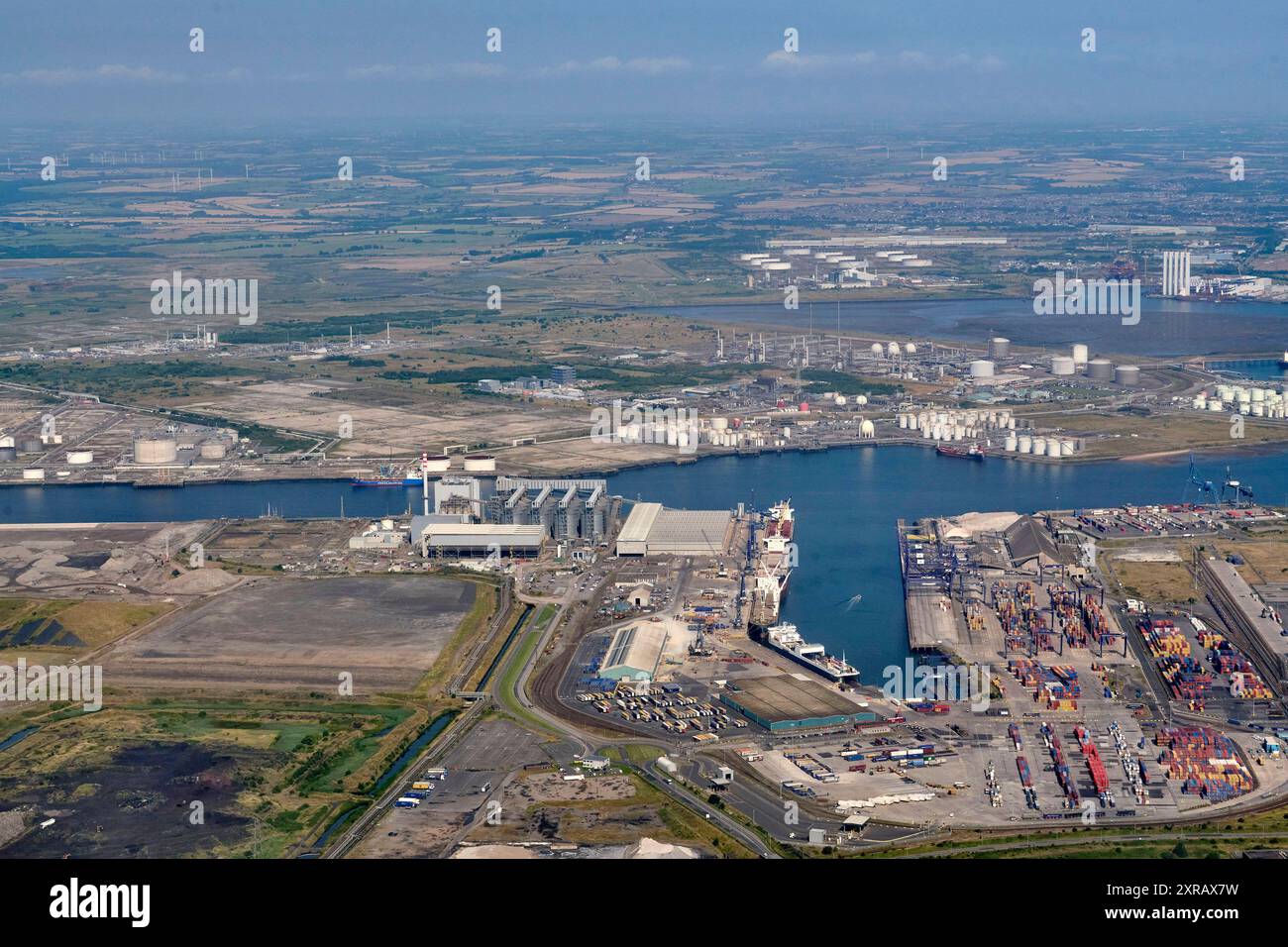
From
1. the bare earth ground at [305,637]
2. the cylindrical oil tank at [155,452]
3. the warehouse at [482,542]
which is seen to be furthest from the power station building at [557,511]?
the cylindrical oil tank at [155,452]

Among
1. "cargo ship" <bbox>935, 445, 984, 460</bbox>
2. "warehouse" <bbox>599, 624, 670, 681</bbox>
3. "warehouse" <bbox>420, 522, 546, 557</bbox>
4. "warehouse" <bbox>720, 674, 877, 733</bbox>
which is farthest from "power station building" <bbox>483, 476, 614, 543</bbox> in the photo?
"cargo ship" <bbox>935, 445, 984, 460</bbox>

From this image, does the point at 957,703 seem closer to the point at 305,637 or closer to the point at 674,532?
the point at 305,637

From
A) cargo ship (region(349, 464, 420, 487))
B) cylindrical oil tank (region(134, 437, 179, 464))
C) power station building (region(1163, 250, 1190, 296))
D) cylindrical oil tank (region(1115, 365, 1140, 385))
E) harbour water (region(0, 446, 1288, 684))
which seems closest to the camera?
harbour water (region(0, 446, 1288, 684))

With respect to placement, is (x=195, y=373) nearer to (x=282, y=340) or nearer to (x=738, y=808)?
(x=282, y=340)

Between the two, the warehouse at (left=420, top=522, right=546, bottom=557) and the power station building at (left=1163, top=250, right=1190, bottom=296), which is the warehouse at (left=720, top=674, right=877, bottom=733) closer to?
the warehouse at (left=420, top=522, right=546, bottom=557)

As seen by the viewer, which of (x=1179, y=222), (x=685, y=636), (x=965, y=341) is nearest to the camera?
(x=685, y=636)

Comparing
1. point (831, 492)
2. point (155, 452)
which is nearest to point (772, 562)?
point (831, 492)

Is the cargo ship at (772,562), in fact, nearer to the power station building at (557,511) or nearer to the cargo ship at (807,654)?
the cargo ship at (807,654)
